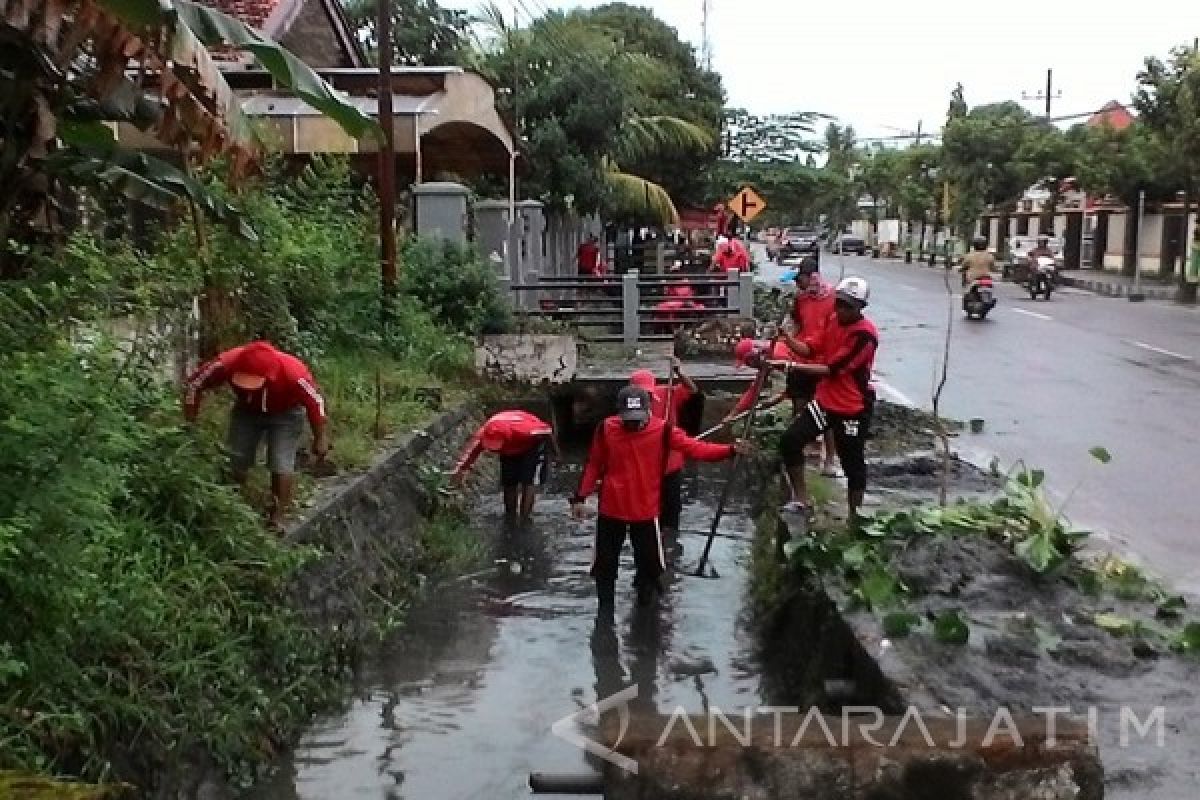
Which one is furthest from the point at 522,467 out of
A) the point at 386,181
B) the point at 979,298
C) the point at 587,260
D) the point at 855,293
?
the point at 979,298

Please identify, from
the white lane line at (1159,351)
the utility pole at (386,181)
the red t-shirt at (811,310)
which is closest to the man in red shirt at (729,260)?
the white lane line at (1159,351)

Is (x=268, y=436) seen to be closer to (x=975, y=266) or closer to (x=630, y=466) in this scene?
(x=630, y=466)

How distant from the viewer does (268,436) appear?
25.5 feet

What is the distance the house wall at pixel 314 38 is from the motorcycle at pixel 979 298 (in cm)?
1224

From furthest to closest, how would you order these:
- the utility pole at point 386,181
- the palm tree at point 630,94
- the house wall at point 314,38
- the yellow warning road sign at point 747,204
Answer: the yellow warning road sign at point 747,204 < the palm tree at point 630,94 < the house wall at point 314,38 < the utility pole at point 386,181

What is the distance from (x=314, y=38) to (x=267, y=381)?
51.3ft

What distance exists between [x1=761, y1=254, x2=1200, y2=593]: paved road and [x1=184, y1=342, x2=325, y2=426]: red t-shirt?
4959 mm

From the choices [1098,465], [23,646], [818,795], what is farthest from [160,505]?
[1098,465]

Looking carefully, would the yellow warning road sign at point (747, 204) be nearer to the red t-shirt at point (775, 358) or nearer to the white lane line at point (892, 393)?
the white lane line at point (892, 393)

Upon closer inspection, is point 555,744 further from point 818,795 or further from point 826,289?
point 826,289

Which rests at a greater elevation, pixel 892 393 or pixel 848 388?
pixel 848 388

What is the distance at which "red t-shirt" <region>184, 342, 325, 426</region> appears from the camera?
7.70 metres

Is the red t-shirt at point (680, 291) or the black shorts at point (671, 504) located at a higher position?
the red t-shirt at point (680, 291)

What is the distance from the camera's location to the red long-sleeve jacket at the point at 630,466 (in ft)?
28.0
